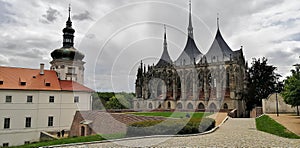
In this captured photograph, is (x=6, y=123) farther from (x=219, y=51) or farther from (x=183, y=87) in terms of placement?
(x=219, y=51)

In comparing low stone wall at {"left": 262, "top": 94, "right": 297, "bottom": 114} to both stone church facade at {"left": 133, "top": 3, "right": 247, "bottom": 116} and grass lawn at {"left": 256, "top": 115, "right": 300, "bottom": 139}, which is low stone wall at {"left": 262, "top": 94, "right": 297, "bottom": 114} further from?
grass lawn at {"left": 256, "top": 115, "right": 300, "bottom": 139}

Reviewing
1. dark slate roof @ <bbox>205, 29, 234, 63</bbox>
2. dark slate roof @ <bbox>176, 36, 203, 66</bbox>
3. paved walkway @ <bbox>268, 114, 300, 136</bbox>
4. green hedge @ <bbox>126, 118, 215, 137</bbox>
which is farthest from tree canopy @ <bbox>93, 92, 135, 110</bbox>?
green hedge @ <bbox>126, 118, 215, 137</bbox>

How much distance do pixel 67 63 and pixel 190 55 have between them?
3086cm

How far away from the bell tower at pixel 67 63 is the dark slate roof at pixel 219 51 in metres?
29.9

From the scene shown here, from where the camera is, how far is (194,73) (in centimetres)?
5956

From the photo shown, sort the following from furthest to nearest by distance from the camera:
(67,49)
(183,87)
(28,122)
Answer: (183,87), (67,49), (28,122)

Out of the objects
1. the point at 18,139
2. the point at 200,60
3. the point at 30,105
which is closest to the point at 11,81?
the point at 30,105

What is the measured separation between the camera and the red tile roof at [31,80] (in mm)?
32219

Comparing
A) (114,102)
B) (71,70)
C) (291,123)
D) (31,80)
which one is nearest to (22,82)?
(31,80)

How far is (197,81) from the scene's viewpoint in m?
57.2

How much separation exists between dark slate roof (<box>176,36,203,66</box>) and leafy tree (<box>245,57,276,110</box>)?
19453 mm

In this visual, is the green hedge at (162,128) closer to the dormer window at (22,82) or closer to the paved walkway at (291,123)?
the paved walkway at (291,123)

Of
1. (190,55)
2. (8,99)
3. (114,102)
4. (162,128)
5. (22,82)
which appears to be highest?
(190,55)

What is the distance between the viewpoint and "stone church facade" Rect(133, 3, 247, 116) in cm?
5175
